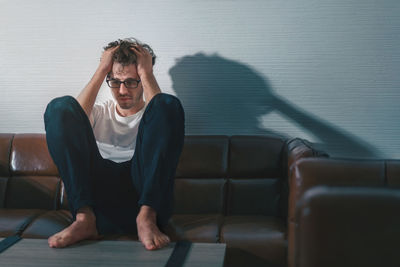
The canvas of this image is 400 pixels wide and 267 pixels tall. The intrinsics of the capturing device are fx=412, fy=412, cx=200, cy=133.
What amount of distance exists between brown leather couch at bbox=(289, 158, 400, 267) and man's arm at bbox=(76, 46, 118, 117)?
53.1 inches

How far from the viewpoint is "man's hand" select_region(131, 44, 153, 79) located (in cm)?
198

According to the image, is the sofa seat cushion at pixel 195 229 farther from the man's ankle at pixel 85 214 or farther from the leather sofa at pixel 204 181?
the man's ankle at pixel 85 214

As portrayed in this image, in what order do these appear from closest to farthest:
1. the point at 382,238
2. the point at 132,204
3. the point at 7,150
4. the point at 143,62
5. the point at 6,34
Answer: the point at 382,238 → the point at 132,204 → the point at 143,62 → the point at 7,150 → the point at 6,34

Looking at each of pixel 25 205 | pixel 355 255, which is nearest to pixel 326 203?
pixel 355 255

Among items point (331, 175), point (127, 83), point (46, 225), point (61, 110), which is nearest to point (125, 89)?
point (127, 83)

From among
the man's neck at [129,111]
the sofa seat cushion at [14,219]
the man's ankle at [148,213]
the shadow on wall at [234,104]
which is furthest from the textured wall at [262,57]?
the man's ankle at [148,213]

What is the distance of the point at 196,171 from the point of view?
6.75 ft

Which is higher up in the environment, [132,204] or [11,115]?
[11,115]

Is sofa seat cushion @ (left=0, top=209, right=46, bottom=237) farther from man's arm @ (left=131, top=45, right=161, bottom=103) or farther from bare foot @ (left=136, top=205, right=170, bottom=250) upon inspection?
man's arm @ (left=131, top=45, right=161, bottom=103)

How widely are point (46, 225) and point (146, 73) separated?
32.0 inches

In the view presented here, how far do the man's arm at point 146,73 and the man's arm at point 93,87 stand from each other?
14 cm

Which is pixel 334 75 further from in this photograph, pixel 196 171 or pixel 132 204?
pixel 132 204

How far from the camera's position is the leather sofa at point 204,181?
1881 millimetres

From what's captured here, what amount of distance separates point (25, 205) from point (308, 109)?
1592 millimetres
